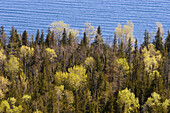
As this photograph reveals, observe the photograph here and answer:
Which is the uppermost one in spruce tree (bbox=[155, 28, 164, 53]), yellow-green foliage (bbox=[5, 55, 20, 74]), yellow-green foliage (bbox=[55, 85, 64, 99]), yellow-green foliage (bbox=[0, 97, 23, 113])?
spruce tree (bbox=[155, 28, 164, 53])

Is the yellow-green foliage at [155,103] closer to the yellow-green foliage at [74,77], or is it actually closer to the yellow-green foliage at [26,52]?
the yellow-green foliage at [74,77]

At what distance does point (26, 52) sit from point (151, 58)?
1658 inches

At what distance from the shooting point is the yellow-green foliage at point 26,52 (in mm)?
122356

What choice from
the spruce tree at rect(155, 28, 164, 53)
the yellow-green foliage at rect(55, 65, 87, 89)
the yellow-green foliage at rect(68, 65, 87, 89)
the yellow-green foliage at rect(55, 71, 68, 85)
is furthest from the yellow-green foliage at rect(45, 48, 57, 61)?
the spruce tree at rect(155, 28, 164, 53)

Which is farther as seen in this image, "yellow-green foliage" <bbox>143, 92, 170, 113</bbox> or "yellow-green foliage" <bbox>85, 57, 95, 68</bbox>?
"yellow-green foliage" <bbox>85, 57, 95, 68</bbox>

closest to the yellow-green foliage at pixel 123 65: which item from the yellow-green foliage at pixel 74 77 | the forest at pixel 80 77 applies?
the forest at pixel 80 77

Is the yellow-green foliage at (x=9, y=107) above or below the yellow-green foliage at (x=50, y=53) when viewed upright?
below

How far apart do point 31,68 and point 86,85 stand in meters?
20.7

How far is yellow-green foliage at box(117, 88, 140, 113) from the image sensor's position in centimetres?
9431

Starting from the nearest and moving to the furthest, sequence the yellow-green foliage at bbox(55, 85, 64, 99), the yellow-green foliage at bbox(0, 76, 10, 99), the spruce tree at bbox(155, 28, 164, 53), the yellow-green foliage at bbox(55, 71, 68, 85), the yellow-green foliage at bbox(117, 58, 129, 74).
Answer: the yellow-green foliage at bbox(55, 85, 64, 99)
the yellow-green foliage at bbox(0, 76, 10, 99)
the yellow-green foliage at bbox(55, 71, 68, 85)
the yellow-green foliage at bbox(117, 58, 129, 74)
the spruce tree at bbox(155, 28, 164, 53)

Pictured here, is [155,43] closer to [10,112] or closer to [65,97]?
[65,97]

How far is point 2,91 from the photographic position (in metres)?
104

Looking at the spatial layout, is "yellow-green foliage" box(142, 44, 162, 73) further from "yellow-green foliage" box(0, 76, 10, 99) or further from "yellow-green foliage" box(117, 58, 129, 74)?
"yellow-green foliage" box(0, 76, 10, 99)

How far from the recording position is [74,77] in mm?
105750
